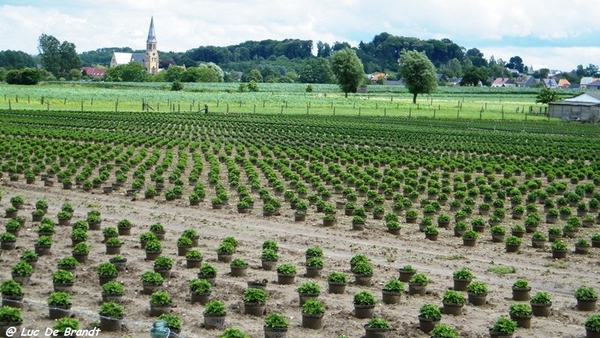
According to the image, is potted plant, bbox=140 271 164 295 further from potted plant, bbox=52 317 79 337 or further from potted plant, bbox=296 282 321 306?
potted plant, bbox=52 317 79 337

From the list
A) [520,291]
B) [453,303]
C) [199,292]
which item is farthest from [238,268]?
[520,291]

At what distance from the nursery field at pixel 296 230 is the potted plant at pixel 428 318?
15 centimetres

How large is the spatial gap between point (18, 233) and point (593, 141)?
141 ft

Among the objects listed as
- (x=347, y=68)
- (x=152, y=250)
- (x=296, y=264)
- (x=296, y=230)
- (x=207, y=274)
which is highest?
(x=347, y=68)

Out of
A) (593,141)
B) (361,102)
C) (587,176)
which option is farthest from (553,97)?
(587,176)

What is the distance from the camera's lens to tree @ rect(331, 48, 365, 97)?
123625 millimetres

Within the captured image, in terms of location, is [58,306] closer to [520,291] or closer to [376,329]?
[376,329]

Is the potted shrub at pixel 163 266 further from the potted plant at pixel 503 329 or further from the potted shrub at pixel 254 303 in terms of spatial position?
the potted plant at pixel 503 329

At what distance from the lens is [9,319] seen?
13.2m

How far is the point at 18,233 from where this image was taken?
71.7 ft

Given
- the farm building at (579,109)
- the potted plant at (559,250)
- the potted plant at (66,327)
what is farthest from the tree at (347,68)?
the potted plant at (66,327)

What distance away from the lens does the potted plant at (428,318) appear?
14328 mm

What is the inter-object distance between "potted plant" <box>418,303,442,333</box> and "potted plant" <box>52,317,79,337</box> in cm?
539

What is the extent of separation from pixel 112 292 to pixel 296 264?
514 centimetres
